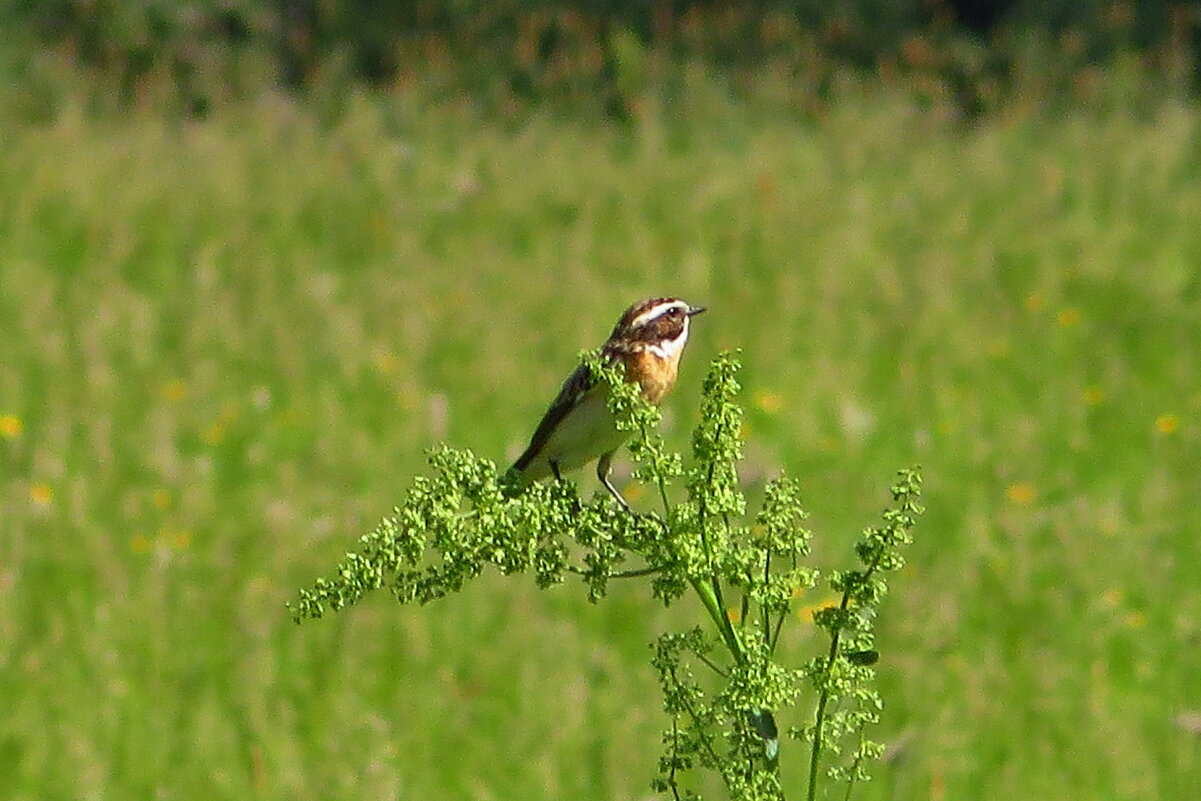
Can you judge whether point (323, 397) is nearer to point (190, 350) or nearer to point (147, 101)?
point (190, 350)

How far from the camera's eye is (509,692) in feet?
19.4

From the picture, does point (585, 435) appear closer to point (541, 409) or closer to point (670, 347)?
point (670, 347)

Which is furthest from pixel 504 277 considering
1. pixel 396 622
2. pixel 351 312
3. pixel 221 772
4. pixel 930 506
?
pixel 221 772

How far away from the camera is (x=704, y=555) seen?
7.11 ft

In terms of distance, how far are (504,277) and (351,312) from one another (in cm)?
106

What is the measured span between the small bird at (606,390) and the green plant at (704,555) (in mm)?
913

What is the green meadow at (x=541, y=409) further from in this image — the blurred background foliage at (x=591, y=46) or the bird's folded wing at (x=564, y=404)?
the bird's folded wing at (x=564, y=404)

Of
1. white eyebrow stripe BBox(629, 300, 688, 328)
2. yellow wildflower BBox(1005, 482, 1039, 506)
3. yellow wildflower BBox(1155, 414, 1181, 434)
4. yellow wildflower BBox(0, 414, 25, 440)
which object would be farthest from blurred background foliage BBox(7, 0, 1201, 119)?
white eyebrow stripe BBox(629, 300, 688, 328)

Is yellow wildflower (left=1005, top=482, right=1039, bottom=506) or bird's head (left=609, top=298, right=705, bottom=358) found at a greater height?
yellow wildflower (left=1005, top=482, right=1039, bottom=506)

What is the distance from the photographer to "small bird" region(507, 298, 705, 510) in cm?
319

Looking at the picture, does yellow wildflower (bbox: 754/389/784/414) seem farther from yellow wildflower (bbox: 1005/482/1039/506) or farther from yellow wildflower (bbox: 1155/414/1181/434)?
yellow wildflower (bbox: 1155/414/1181/434)

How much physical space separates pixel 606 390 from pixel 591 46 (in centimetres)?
1348

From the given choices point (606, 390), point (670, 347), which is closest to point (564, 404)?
point (606, 390)

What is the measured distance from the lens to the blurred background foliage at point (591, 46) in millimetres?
15789
